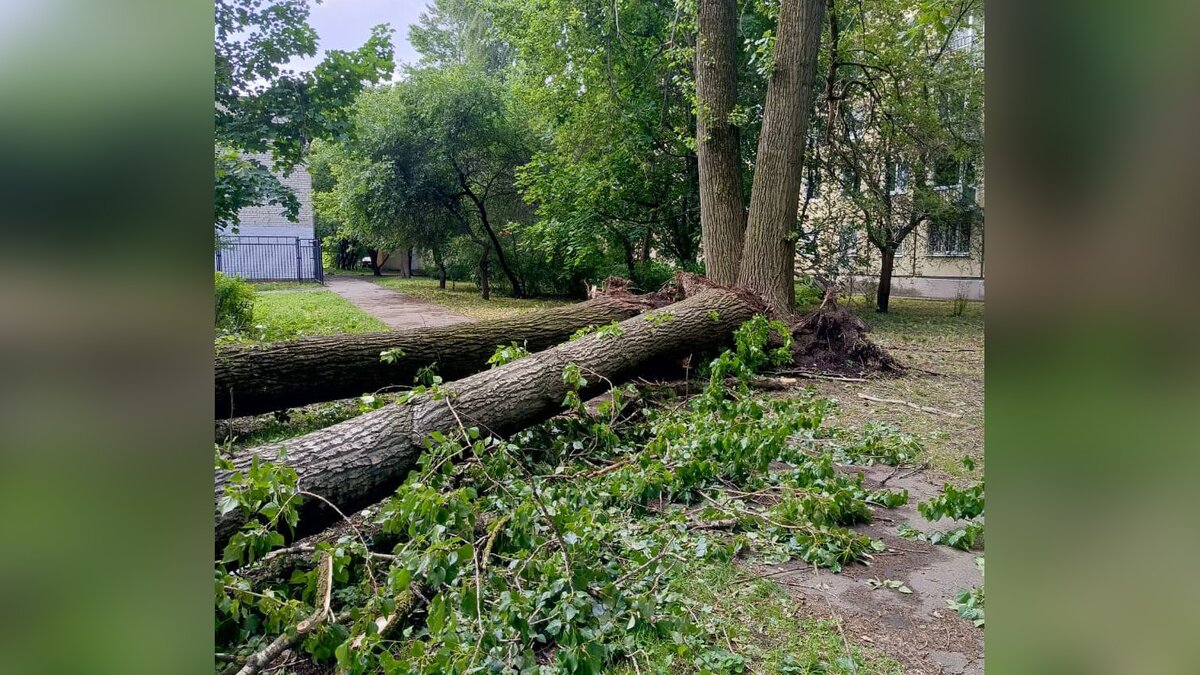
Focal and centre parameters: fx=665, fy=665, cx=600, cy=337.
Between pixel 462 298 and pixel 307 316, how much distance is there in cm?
386

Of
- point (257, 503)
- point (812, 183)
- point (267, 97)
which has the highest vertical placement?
point (267, 97)

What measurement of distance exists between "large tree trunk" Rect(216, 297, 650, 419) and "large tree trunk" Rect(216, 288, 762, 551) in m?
0.51

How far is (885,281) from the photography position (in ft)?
28.1

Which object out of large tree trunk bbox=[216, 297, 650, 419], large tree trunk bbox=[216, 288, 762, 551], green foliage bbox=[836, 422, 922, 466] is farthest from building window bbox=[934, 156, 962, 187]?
large tree trunk bbox=[216, 297, 650, 419]

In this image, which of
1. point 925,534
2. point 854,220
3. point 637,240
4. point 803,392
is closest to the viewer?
point 925,534

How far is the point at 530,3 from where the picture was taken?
792 cm

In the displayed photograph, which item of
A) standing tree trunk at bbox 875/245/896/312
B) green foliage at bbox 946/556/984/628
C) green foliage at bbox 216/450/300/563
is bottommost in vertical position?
green foliage at bbox 946/556/984/628

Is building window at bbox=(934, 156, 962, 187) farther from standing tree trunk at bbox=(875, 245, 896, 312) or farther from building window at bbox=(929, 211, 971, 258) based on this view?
standing tree trunk at bbox=(875, 245, 896, 312)

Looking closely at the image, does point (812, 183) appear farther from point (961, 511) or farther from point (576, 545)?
point (576, 545)

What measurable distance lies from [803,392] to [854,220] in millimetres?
3945

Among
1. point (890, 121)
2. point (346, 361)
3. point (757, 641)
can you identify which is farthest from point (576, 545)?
point (890, 121)

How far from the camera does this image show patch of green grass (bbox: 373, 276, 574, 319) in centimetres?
834
